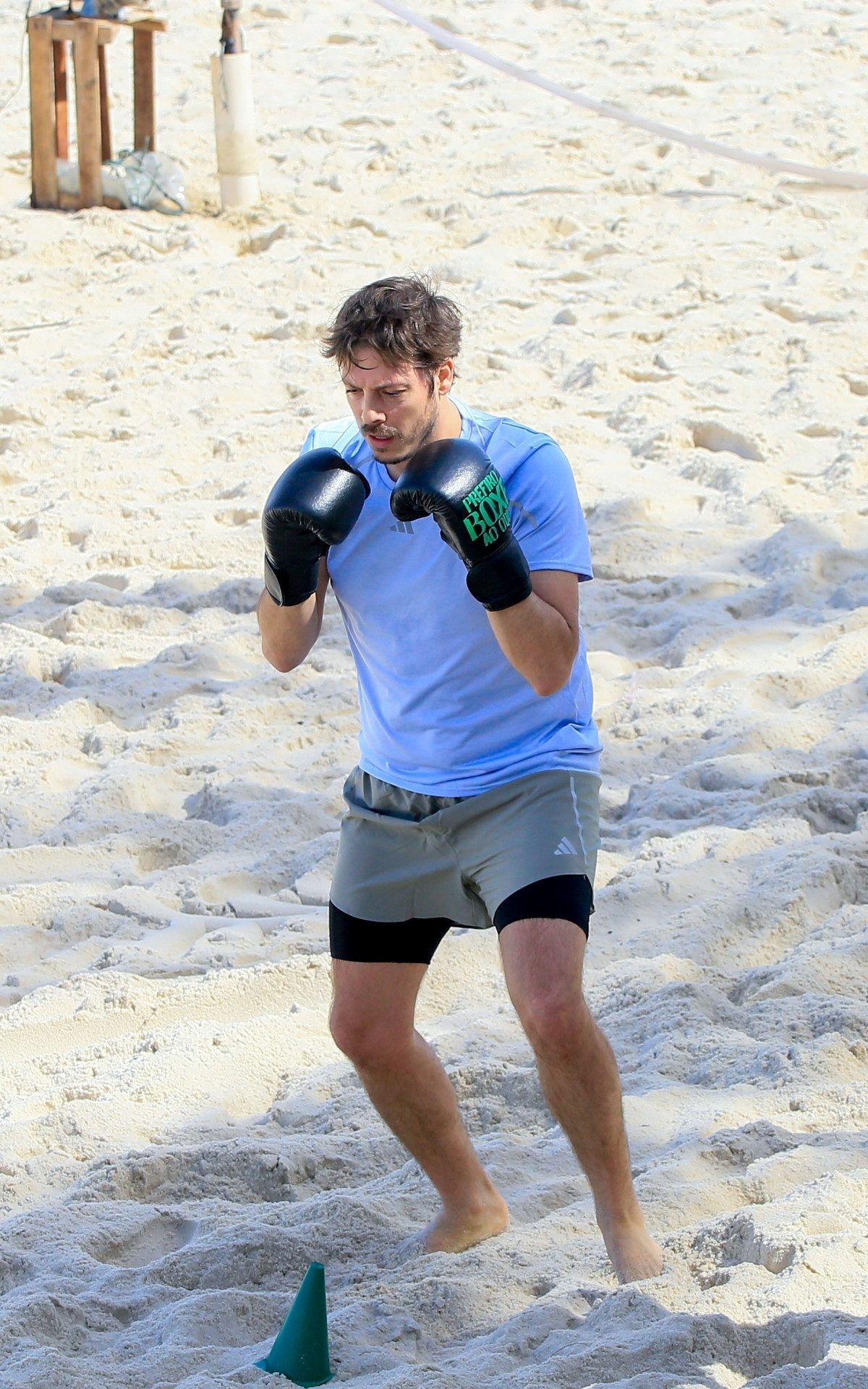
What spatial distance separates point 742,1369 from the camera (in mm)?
2332

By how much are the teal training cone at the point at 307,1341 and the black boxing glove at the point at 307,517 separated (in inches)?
42.5

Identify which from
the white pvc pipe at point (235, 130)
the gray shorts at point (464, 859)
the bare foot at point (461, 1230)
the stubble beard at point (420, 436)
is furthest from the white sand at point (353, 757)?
the stubble beard at point (420, 436)

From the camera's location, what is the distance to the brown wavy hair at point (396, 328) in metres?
2.54

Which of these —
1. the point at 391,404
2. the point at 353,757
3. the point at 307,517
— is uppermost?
the point at 391,404

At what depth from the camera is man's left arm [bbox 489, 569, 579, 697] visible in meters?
2.47

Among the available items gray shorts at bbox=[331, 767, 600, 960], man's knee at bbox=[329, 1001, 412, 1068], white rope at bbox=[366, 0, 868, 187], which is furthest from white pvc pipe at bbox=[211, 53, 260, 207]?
man's knee at bbox=[329, 1001, 412, 1068]

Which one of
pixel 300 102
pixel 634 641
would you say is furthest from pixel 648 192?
pixel 634 641

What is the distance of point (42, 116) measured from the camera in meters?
9.99

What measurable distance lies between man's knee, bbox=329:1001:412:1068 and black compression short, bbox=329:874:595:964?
0.09 metres

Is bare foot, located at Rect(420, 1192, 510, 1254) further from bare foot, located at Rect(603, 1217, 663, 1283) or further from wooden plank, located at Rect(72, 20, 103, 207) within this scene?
wooden plank, located at Rect(72, 20, 103, 207)

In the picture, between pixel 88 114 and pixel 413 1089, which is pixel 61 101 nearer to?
pixel 88 114

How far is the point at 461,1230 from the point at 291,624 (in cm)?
108

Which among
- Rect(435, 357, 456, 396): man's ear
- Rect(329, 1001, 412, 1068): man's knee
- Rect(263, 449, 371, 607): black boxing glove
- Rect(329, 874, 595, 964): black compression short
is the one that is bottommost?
Rect(329, 1001, 412, 1068): man's knee

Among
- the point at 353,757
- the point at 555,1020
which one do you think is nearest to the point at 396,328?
the point at 555,1020
